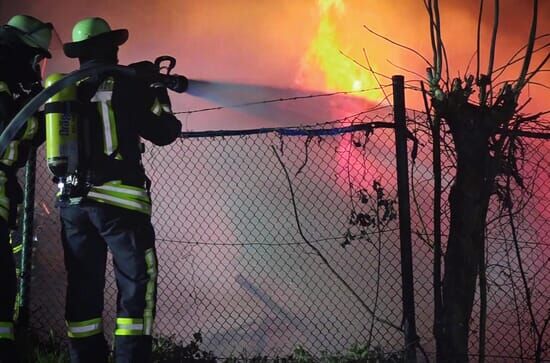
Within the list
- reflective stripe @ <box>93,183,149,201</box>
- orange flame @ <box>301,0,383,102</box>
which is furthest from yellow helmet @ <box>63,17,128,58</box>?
orange flame @ <box>301,0,383,102</box>

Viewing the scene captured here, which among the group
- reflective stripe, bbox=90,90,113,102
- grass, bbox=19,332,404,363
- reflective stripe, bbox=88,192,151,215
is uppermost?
reflective stripe, bbox=90,90,113,102

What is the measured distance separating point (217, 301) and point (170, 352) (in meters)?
1.35

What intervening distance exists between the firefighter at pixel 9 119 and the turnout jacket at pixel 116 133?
1.30 feet

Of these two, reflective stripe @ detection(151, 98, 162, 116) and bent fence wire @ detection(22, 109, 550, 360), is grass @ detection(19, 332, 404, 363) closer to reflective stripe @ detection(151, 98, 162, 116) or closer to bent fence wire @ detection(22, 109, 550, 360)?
bent fence wire @ detection(22, 109, 550, 360)

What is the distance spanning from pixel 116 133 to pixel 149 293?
0.83 meters

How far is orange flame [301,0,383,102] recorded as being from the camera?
6.33 metres

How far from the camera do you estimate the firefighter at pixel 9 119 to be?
→ 2.89m

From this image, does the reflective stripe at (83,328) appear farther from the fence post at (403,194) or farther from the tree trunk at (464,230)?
the tree trunk at (464,230)

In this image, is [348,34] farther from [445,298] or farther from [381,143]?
[445,298]

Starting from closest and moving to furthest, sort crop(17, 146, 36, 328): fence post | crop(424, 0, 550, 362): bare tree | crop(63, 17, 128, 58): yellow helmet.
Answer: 1. crop(63, 17, 128, 58): yellow helmet
2. crop(424, 0, 550, 362): bare tree
3. crop(17, 146, 36, 328): fence post

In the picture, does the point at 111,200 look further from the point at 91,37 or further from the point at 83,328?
the point at 91,37

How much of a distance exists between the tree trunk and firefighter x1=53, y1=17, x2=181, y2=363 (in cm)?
163

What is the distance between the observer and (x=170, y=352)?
4.08 meters

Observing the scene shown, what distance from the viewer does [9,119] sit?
294cm
